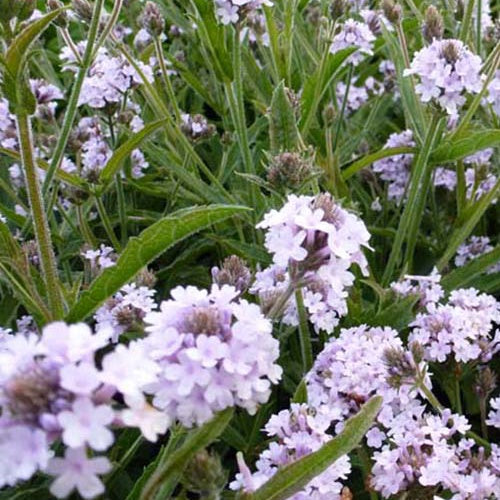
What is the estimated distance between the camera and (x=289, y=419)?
1.11m

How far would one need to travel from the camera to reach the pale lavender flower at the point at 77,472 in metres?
0.66

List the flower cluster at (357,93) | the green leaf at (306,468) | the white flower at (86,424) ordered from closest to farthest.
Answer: the white flower at (86,424) < the green leaf at (306,468) < the flower cluster at (357,93)

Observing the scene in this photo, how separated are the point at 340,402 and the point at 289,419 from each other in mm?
121

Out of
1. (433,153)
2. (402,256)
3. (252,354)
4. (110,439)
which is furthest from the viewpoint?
(402,256)

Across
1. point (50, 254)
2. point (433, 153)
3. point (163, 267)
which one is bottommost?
point (163, 267)

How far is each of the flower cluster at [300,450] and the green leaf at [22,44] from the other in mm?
556

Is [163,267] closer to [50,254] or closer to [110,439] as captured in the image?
[50,254]

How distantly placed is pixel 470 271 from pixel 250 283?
0.48 meters

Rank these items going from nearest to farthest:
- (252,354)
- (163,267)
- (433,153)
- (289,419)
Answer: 1. (252,354)
2. (289,419)
3. (433,153)
4. (163,267)

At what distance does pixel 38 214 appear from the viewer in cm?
114

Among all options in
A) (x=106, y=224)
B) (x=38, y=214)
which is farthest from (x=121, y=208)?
(x=38, y=214)

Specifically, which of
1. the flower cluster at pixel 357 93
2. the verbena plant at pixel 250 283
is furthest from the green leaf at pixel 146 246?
the flower cluster at pixel 357 93

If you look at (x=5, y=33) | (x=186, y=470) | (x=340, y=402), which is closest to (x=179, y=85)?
(x=5, y=33)

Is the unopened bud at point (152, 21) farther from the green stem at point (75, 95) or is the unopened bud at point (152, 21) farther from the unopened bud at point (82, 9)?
the green stem at point (75, 95)
